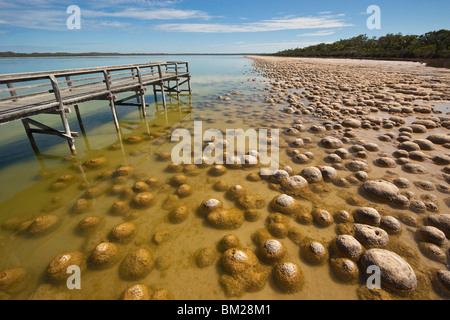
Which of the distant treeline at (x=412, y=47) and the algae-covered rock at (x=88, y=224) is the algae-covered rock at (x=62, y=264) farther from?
the distant treeline at (x=412, y=47)

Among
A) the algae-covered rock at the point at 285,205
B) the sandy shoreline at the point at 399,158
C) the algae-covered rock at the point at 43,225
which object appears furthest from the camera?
the algae-covered rock at the point at 285,205

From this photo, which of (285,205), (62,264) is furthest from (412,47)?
(62,264)

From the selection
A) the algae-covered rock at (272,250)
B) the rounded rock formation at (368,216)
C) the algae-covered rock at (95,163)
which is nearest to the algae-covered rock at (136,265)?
the algae-covered rock at (272,250)

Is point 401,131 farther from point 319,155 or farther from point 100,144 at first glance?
point 100,144

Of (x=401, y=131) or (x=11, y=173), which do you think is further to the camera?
(x=401, y=131)

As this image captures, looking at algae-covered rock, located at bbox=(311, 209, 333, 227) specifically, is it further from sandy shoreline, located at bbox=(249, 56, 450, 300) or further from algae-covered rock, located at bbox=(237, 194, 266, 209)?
algae-covered rock, located at bbox=(237, 194, 266, 209)

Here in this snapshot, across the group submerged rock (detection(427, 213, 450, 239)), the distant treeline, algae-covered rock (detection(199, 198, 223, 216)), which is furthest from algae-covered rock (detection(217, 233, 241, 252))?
the distant treeline

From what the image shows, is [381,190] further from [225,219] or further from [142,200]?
[142,200]

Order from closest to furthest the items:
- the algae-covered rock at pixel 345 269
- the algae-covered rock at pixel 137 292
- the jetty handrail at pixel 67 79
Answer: the algae-covered rock at pixel 137 292 → the algae-covered rock at pixel 345 269 → the jetty handrail at pixel 67 79

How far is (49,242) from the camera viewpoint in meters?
4.52

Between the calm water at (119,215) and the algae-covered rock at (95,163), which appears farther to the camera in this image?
the algae-covered rock at (95,163)

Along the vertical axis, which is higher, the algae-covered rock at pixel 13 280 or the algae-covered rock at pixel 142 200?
the algae-covered rock at pixel 142 200
